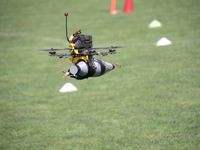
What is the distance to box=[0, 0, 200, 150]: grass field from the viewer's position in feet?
39.2

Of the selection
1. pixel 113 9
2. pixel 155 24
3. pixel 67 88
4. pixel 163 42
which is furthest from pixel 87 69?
pixel 113 9

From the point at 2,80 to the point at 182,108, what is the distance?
38.7 ft

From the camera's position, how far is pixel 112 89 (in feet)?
55.7

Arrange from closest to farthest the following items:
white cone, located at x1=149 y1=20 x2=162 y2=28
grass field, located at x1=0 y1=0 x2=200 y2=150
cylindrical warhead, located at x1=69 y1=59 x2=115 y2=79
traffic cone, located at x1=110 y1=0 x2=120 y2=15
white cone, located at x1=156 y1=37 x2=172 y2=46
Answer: cylindrical warhead, located at x1=69 y1=59 x2=115 y2=79, grass field, located at x1=0 y1=0 x2=200 y2=150, white cone, located at x1=156 y1=37 x2=172 y2=46, white cone, located at x1=149 y1=20 x2=162 y2=28, traffic cone, located at x1=110 y1=0 x2=120 y2=15

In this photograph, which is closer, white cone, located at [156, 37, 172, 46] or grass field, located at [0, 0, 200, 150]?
grass field, located at [0, 0, 200, 150]

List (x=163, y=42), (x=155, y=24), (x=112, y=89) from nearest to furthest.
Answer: (x=112, y=89)
(x=163, y=42)
(x=155, y=24)

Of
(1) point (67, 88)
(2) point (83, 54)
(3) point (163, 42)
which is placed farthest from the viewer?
(3) point (163, 42)

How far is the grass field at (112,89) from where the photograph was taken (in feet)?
39.2

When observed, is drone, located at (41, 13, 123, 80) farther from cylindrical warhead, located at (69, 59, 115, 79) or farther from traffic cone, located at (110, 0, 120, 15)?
traffic cone, located at (110, 0, 120, 15)

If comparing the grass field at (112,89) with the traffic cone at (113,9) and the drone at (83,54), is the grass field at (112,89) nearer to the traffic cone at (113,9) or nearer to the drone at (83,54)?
the traffic cone at (113,9)

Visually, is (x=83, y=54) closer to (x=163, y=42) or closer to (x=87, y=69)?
(x=87, y=69)

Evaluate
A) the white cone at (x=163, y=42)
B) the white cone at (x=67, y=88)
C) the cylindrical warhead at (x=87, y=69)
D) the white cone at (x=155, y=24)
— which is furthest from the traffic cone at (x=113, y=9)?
the cylindrical warhead at (x=87, y=69)

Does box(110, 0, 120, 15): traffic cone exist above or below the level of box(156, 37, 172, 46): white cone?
above

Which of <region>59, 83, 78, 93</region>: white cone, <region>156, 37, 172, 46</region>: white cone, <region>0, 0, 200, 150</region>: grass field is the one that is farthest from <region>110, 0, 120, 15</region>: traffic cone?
<region>59, 83, 78, 93</region>: white cone
